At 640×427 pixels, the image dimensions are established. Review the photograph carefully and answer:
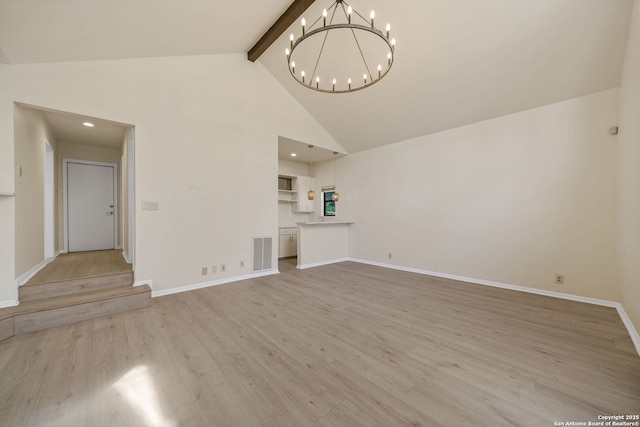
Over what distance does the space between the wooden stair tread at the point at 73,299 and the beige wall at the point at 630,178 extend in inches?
217

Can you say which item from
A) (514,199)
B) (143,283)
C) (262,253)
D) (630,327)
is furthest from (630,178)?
(143,283)

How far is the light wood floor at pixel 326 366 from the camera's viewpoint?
4.94 feet

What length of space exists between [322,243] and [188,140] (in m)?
3.54

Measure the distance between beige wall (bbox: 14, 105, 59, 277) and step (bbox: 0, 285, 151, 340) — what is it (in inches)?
23.3

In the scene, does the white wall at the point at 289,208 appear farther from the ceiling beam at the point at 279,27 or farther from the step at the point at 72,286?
the step at the point at 72,286

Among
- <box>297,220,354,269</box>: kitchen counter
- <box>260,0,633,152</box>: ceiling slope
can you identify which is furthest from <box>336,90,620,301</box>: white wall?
<box>297,220,354,269</box>: kitchen counter

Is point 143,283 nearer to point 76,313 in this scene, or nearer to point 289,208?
point 76,313

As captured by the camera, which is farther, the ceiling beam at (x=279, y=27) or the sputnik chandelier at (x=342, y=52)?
the sputnik chandelier at (x=342, y=52)

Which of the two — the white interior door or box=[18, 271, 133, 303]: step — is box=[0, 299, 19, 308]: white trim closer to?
box=[18, 271, 133, 303]: step

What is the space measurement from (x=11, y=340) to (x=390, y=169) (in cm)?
618

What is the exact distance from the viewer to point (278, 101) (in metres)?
5.03

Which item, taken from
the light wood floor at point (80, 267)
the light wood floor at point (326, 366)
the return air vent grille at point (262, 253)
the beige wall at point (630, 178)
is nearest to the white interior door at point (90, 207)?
the light wood floor at point (80, 267)

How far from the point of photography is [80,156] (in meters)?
5.43

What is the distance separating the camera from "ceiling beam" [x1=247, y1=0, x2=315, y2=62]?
3227 millimetres
